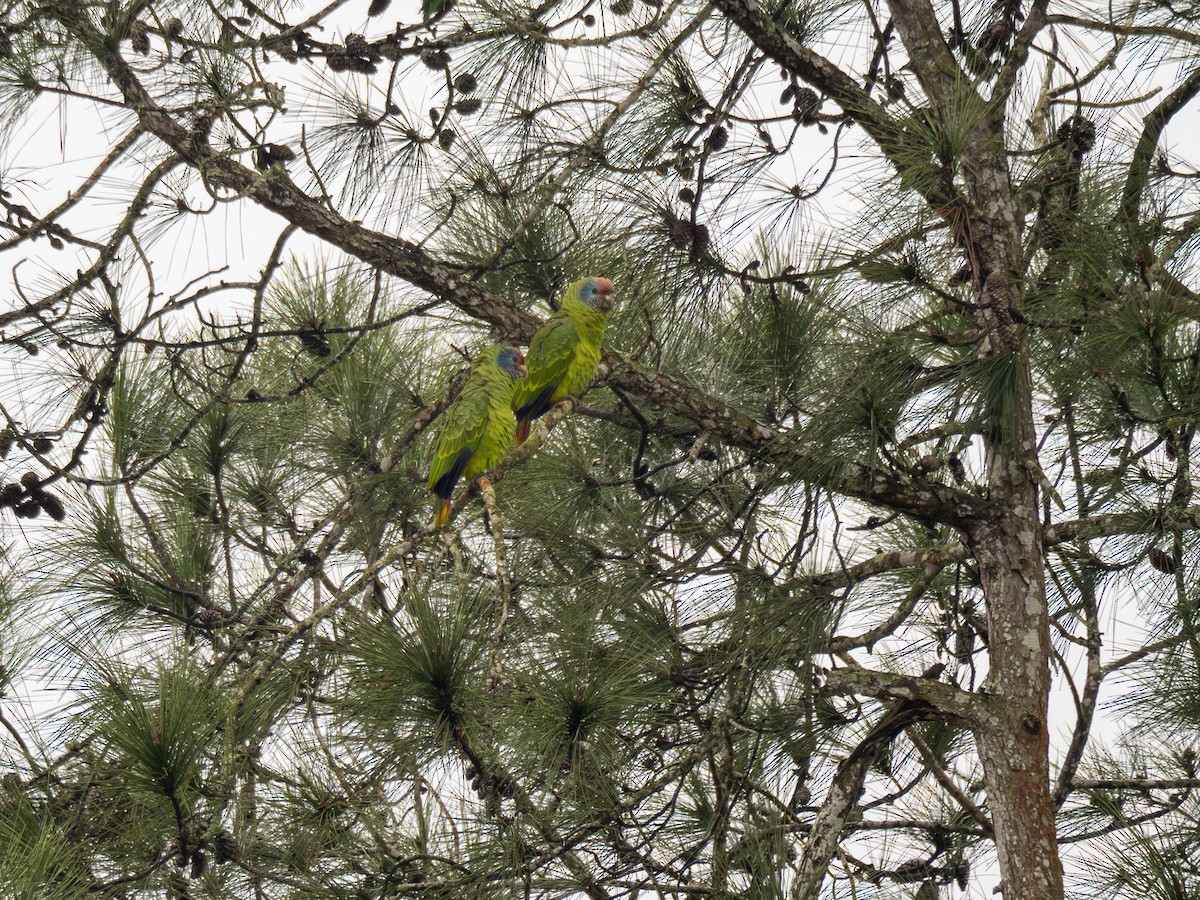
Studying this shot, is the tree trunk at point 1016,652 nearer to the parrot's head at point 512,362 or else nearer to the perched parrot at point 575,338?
the perched parrot at point 575,338

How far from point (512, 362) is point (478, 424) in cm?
25

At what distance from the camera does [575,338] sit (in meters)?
2.67

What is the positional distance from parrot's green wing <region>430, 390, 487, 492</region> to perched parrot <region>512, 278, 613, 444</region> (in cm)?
20

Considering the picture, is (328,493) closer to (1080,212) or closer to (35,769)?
(35,769)

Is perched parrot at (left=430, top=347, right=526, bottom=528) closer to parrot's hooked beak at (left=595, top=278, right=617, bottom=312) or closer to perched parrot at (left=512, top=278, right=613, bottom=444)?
perched parrot at (left=512, top=278, right=613, bottom=444)

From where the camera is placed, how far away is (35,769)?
6.40 feet

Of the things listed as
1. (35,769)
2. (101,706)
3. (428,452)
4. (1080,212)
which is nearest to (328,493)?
(428,452)

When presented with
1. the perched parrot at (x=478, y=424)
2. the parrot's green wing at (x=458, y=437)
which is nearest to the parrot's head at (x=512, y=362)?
the perched parrot at (x=478, y=424)

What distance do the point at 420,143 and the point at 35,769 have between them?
1349 millimetres

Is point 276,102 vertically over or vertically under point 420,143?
under

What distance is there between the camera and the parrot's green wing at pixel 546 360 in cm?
260

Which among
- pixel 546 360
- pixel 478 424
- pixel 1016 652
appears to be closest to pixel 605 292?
pixel 546 360

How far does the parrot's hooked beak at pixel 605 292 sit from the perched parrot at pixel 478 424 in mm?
242

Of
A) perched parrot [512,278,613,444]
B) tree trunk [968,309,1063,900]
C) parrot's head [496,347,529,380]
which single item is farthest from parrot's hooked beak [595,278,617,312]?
tree trunk [968,309,1063,900]
